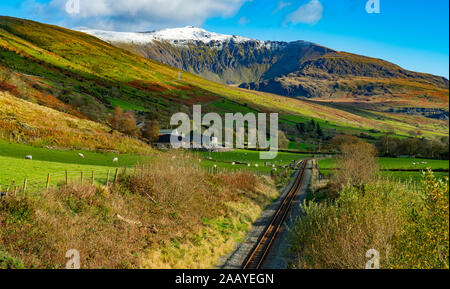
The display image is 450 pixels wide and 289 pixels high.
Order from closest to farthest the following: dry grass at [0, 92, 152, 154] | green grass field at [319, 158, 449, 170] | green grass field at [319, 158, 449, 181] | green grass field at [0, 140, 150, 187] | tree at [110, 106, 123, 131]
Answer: green grass field at [0, 140, 150, 187] → dry grass at [0, 92, 152, 154] → green grass field at [319, 158, 449, 181] → green grass field at [319, 158, 449, 170] → tree at [110, 106, 123, 131]

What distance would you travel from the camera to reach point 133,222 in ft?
78.9

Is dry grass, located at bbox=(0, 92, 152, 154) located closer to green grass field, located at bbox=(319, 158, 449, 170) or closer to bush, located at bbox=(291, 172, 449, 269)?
bush, located at bbox=(291, 172, 449, 269)

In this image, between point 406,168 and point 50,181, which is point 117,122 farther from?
point 406,168

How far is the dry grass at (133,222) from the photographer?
56.6ft

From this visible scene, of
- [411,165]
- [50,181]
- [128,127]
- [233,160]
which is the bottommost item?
[411,165]

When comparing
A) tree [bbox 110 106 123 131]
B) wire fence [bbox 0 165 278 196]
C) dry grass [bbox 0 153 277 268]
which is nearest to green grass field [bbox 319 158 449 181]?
dry grass [bbox 0 153 277 268]

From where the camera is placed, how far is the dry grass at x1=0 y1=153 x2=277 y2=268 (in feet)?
56.6

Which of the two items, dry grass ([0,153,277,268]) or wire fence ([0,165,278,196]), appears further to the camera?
wire fence ([0,165,278,196])

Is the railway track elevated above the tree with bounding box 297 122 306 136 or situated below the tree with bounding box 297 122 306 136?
below

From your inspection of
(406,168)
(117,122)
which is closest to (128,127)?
(117,122)

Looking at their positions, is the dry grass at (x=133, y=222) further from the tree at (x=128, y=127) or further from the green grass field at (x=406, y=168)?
the tree at (x=128, y=127)

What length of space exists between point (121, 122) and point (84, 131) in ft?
93.1

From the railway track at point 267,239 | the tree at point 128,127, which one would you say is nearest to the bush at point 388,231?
the railway track at point 267,239
